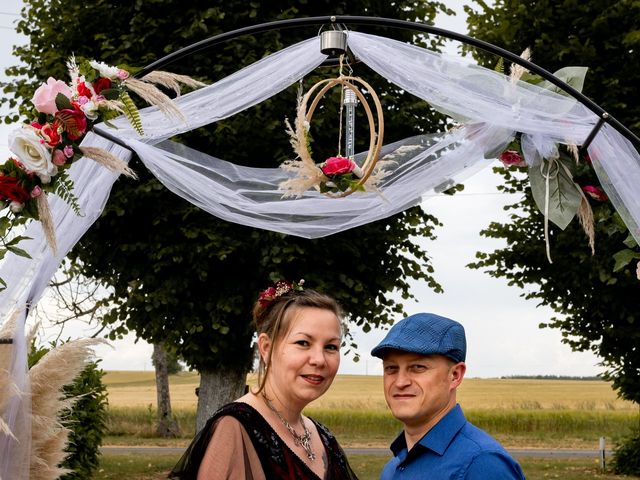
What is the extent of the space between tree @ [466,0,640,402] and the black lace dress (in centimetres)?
843

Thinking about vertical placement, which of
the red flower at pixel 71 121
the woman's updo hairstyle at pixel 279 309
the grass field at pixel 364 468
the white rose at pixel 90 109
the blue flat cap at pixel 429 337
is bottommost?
the grass field at pixel 364 468

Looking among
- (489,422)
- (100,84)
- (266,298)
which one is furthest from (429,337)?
(489,422)

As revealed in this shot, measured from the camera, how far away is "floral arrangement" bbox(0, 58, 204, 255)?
4312mm

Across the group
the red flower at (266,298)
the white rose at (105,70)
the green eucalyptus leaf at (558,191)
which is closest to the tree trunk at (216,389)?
the green eucalyptus leaf at (558,191)

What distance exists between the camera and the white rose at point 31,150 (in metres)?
4.27

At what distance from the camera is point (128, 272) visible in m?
11.5

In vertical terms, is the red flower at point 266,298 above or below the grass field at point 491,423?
above

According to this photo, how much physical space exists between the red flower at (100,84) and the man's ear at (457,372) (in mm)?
2542

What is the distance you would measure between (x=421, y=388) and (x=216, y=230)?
26.5ft

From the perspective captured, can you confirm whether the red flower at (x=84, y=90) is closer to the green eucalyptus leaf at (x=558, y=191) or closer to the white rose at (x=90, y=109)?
the white rose at (x=90, y=109)

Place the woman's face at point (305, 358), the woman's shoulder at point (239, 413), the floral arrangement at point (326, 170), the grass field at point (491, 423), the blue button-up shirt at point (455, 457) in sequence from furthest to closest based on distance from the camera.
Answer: the grass field at point (491, 423), the floral arrangement at point (326, 170), the woman's face at point (305, 358), the woman's shoulder at point (239, 413), the blue button-up shirt at point (455, 457)

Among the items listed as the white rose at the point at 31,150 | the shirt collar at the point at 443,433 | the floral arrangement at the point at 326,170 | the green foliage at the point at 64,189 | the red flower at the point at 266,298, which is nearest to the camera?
the shirt collar at the point at 443,433

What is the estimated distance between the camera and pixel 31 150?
429 cm

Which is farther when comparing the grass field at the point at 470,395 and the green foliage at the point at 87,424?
the grass field at the point at 470,395
